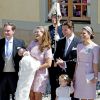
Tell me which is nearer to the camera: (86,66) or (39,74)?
(86,66)

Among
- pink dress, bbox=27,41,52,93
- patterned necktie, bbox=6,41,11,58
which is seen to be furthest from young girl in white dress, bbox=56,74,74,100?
patterned necktie, bbox=6,41,11,58

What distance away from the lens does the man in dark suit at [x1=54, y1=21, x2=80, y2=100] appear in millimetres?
7395

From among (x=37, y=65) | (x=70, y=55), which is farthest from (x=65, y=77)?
(x=37, y=65)

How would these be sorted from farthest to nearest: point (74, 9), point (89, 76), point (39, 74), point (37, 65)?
point (74, 9)
point (39, 74)
point (37, 65)
point (89, 76)

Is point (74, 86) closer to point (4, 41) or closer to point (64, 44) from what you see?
point (64, 44)

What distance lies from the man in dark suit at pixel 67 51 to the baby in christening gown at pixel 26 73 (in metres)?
0.41

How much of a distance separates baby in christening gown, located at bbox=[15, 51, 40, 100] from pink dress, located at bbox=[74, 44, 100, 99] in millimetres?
630

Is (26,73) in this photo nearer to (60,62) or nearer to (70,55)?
(60,62)

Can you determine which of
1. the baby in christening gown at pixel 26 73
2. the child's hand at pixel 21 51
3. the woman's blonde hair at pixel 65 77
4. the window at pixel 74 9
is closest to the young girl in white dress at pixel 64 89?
the woman's blonde hair at pixel 65 77

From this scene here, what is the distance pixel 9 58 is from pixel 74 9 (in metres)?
5.03

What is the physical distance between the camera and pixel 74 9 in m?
12.1

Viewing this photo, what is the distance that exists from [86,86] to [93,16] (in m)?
4.23

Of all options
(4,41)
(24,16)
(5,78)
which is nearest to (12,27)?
(4,41)

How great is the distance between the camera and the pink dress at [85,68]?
23.2 ft
